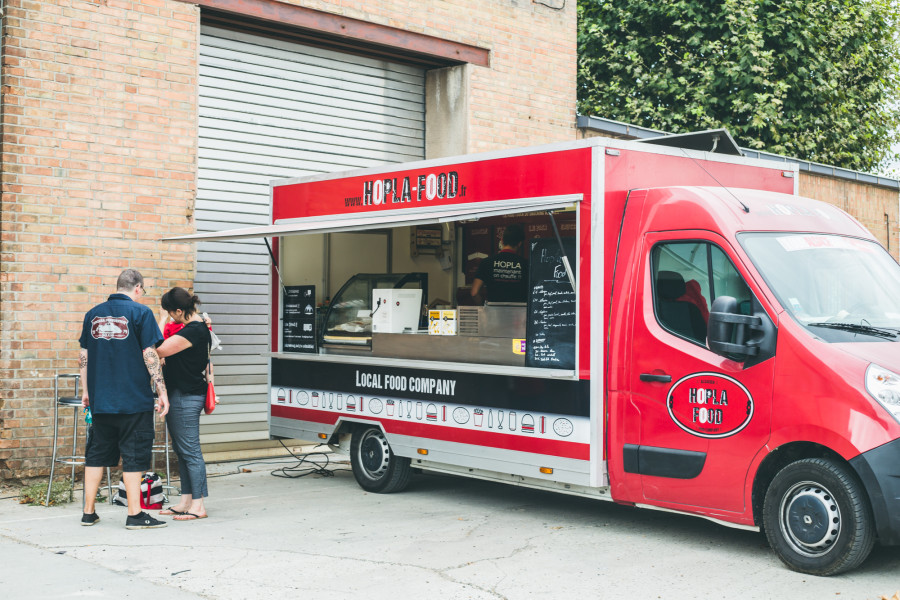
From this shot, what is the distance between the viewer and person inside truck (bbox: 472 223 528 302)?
28.3ft

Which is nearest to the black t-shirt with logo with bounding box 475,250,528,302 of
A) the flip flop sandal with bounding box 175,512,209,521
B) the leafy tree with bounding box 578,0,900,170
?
the flip flop sandal with bounding box 175,512,209,521

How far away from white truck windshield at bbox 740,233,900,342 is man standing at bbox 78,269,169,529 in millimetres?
4293

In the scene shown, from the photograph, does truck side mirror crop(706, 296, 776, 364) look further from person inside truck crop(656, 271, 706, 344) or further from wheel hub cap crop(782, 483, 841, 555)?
wheel hub cap crop(782, 483, 841, 555)

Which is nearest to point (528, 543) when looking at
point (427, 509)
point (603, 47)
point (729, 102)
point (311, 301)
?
point (427, 509)

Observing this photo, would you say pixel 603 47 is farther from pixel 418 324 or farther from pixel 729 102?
pixel 418 324

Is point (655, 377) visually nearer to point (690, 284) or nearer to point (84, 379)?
point (690, 284)

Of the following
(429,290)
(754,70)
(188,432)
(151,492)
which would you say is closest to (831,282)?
(429,290)

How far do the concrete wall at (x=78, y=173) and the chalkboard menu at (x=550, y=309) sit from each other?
4.06m

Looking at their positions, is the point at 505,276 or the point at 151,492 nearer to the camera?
the point at 151,492

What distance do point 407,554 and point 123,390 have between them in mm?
2426

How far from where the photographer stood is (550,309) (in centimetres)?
743

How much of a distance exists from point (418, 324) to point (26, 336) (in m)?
3.46

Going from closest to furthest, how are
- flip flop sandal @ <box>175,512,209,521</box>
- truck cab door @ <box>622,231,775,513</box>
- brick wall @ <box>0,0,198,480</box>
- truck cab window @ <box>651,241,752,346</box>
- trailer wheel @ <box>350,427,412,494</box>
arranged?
1. truck cab door @ <box>622,231,775,513</box>
2. truck cab window @ <box>651,241,752,346</box>
3. flip flop sandal @ <box>175,512,209,521</box>
4. trailer wheel @ <box>350,427,412,494</box>
5. brick wall @ <box>0,0,198,480</box>

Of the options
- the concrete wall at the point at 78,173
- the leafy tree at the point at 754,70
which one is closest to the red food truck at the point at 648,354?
the concrete wall at the point at 78,173
